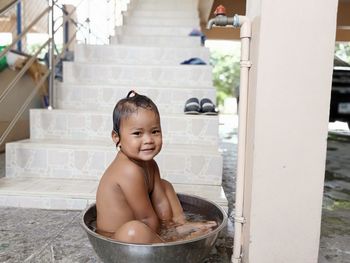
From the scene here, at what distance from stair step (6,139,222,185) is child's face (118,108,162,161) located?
764 mm

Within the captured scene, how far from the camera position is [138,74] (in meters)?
2.52

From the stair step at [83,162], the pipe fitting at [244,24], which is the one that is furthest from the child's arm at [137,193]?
the stair step at [83,162]

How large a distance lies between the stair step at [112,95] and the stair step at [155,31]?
1219 millimetres

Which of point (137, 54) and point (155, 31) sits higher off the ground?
point (155, 31)

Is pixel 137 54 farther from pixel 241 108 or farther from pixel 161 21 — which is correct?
pixel 241 108

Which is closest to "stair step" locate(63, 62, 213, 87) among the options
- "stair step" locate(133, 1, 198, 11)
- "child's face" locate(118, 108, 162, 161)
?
"child's face" locate(118, 108, 162, 161)

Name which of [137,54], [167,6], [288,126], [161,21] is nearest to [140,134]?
[288,126]

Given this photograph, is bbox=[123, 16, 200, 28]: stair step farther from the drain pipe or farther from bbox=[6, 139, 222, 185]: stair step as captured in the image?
the drain pipe

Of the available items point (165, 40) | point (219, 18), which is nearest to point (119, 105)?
point (219, 18)

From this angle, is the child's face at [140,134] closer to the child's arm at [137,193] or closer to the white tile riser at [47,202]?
the child's arm at [137,193]

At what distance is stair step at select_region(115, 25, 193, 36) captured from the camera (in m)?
3.32

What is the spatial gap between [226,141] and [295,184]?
309cm

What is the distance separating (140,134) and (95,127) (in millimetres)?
1121

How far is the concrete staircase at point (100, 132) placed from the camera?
63.3 inches
